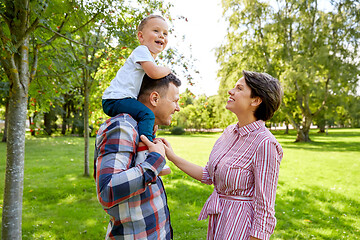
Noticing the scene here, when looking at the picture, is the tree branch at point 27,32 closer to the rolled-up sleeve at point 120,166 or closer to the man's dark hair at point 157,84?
the man's dark hair at point 157,84

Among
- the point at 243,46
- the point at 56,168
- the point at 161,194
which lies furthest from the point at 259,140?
the point at 243,46

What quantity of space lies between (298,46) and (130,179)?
25.3 metres

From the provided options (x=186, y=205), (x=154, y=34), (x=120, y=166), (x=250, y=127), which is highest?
(x=154, y=34)

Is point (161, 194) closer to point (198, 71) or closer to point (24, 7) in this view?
point (24, 7)

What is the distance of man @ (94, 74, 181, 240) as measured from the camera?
1271 millimetres

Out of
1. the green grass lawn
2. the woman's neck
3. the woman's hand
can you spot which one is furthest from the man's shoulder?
the green grass lawn

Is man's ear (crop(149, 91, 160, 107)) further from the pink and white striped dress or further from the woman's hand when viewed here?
the pink and white striped dress

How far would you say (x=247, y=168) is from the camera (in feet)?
6.56

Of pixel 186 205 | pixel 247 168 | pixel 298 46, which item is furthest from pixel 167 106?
pixel 298 46

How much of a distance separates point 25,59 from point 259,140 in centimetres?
338

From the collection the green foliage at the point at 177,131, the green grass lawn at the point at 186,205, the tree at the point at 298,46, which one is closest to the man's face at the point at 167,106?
the green grass lawn at the point at 186,205

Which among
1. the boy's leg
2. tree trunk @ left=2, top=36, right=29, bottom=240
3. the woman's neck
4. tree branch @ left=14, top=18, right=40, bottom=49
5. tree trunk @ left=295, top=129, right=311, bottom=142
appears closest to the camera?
the boy's leg

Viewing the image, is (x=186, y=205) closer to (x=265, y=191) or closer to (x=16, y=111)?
(x=16, y=111)

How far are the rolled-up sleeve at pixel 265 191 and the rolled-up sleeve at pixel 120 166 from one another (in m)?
0.83
